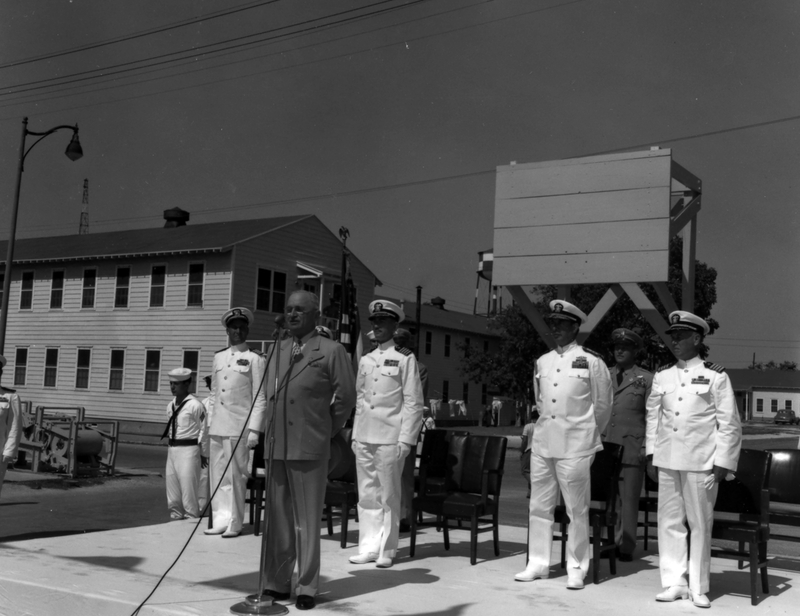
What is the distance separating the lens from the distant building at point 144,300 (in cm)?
3238

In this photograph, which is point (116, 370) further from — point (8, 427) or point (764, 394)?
point (764, 394)

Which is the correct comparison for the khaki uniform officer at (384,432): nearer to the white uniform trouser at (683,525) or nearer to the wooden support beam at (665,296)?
the white uniform trouser at (683,525)

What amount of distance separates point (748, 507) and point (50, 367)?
33724 mm

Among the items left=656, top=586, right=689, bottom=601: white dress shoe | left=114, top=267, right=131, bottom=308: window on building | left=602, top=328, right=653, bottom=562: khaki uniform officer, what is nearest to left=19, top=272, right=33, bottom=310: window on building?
left=114, top=267, right=131, bottom=308: window on building

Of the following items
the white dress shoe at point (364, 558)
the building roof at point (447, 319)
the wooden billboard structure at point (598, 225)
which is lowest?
the white dress shoe at point (364, 558)

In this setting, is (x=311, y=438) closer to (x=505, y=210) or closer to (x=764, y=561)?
(x=764, y=561)

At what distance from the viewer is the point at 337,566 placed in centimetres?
700

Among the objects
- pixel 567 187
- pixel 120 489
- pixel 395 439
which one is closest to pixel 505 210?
Result: pixel 567 187

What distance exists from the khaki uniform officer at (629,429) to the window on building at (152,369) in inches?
1080

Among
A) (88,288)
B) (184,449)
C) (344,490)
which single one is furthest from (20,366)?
(344,490)

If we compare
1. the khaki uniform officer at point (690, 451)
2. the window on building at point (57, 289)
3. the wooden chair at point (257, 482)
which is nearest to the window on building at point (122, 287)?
the window on building at point (57, 289)

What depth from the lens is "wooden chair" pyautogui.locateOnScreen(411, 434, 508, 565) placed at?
7.39m

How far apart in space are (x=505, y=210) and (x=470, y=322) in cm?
4990

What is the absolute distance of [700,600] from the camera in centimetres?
595
